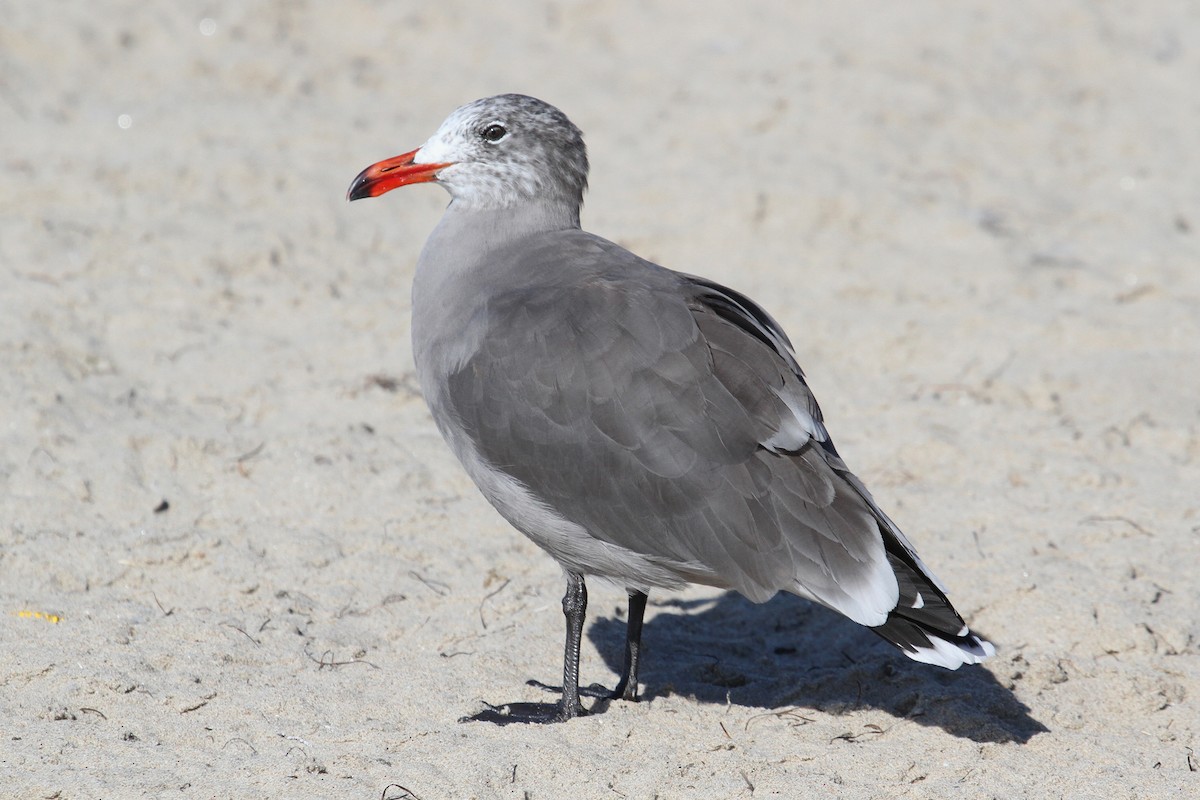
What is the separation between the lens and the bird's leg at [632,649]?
456 cm

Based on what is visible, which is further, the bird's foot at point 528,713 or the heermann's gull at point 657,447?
the bird's foot at point 528,713

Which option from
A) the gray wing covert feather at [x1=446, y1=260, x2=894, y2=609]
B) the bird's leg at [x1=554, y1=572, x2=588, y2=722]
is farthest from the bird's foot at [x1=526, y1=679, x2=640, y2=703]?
the gray wing covert feather at [x1=446, y1=260, x2=894, y2=609]

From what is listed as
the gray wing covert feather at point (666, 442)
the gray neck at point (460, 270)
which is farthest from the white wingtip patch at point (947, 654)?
the gray neck at point (460, 270)

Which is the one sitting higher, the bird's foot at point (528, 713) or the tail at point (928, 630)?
the tail at point (928, 630)

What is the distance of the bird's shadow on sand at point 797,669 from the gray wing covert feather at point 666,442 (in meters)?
0.70

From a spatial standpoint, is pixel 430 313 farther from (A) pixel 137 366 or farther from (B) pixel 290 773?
(A) pixel 137 366

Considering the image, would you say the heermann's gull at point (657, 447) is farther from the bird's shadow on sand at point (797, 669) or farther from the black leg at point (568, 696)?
the bird's shadow on sand at point (797, 669)

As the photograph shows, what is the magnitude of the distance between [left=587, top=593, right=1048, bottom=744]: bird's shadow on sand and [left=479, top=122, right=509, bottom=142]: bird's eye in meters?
1.82

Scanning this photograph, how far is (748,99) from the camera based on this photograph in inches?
356

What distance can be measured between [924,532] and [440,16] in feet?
19.7

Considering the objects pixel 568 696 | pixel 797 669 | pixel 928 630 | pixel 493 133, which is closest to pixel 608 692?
pixel 568 696

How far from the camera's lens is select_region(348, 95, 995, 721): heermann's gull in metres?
4.02

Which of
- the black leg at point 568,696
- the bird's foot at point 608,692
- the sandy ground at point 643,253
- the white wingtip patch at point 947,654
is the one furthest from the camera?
the bird's foot at point 608,692

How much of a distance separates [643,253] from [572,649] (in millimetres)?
3631
